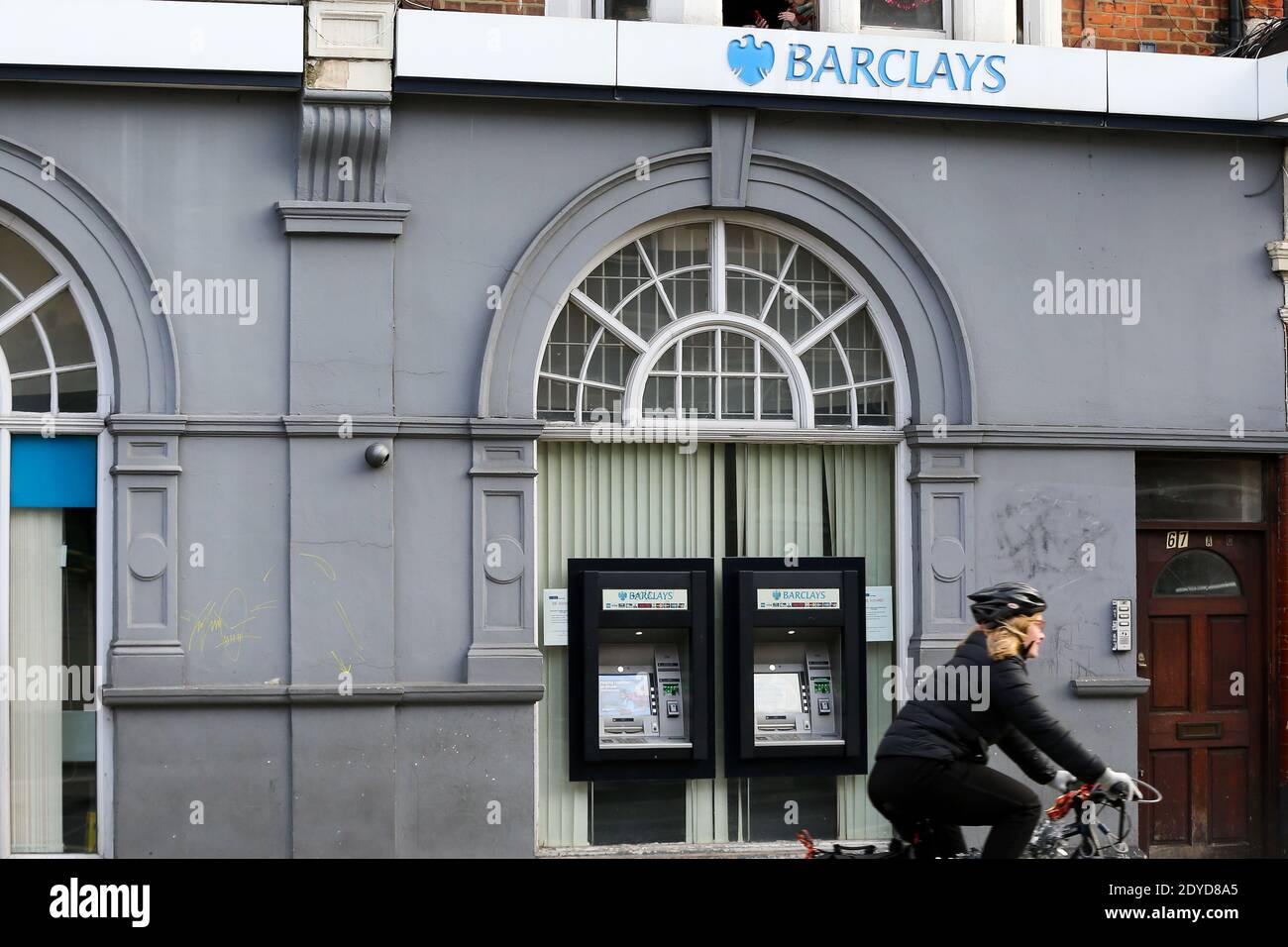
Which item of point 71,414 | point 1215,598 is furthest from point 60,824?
point 1215,598

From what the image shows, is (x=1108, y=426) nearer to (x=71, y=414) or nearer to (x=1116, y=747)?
(x=1116, y=747)

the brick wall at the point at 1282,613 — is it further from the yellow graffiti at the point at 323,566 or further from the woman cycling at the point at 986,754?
the yellow graffiti at the point at 323,566

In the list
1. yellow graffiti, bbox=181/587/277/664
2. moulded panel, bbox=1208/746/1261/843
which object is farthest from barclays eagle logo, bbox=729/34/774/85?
moulded panel, bbox=1208/746/1261/843

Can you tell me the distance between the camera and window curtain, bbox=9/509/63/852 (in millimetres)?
8820

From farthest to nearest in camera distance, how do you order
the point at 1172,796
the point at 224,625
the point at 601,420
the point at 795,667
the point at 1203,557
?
the point at 1203,557 < the point at 1172,796 < the point at 795,667 < the point at 601,420 < the point at 224,625

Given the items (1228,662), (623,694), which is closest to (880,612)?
(623,694)

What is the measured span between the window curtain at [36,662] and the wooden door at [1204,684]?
7.35 m

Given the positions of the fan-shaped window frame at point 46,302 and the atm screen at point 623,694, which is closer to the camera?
the fan-shaped window frame at point 46,302

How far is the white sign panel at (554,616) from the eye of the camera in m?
9.40

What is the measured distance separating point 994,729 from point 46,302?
6446mm

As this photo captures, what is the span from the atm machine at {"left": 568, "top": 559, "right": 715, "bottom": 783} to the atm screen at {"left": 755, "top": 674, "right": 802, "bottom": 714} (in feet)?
1.11

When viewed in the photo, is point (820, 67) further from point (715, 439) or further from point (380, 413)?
point (380, 413)

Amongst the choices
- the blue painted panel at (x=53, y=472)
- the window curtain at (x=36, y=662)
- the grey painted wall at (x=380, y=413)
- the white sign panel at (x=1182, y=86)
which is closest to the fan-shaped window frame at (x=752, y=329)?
the grey painted wall at (x=380, y=413)

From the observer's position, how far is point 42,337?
8961 mm
